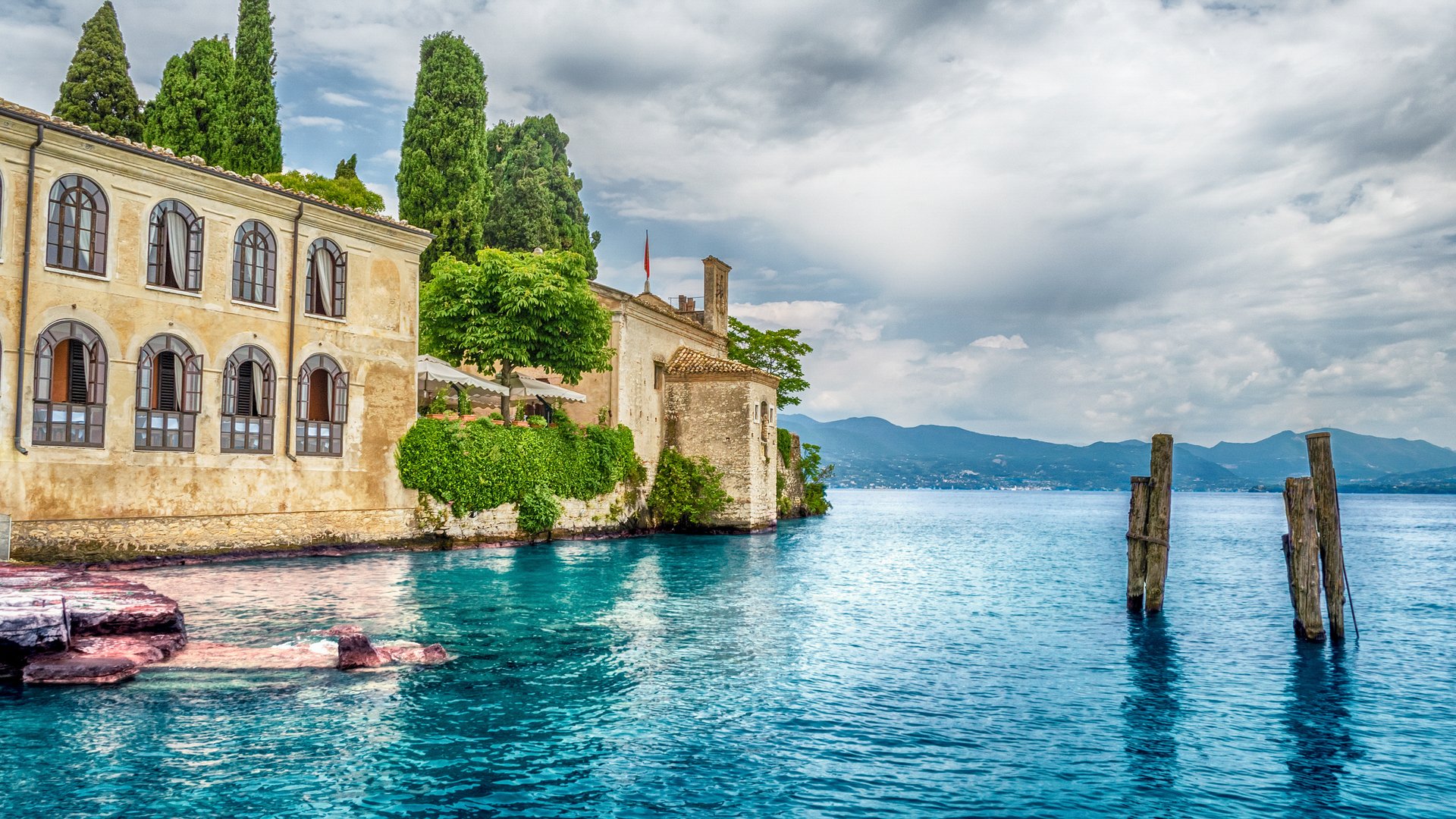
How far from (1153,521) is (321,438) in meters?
18.7

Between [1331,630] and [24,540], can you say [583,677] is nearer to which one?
[1331,630]

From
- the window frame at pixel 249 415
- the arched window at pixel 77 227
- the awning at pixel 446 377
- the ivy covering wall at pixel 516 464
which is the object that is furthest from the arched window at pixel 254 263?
the ivy covering wall at pixel 516 464

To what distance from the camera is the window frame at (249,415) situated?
21266 mm

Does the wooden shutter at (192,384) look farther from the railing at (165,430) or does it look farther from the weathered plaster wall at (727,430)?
the weathered plaster wall at (727,430)

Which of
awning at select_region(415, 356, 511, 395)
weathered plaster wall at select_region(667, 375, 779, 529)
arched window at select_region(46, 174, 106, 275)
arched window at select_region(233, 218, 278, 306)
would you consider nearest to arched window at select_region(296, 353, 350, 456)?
arched window at select_region(233, 218, 278, 306)

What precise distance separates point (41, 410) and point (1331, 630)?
74.1 ft

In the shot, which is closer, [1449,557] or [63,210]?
[63,210]

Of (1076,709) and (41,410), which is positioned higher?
(41,410)

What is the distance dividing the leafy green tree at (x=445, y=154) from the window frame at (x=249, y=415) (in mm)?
17707

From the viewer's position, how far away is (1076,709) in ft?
34.3

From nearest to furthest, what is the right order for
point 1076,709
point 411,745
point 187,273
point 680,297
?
point 411,745 → point 1076,709 → point 187,273 → point 680,297

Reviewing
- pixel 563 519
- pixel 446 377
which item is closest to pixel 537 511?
pixel 563 519

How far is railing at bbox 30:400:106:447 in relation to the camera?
702 inches

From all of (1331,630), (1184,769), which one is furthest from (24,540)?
(1331,630)
